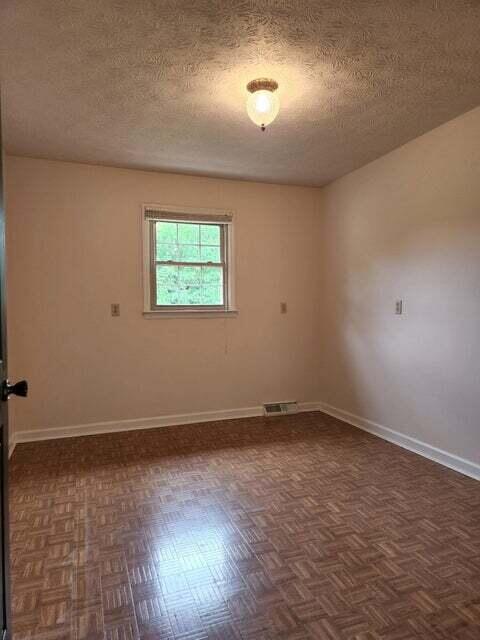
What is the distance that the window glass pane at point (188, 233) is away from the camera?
4.23 m

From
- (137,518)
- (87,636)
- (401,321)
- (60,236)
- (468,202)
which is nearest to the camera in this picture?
(87,636)

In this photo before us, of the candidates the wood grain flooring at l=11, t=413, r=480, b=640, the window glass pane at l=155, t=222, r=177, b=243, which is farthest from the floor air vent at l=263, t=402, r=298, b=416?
the window glass pane at l=155, t=222, r=177, b=243

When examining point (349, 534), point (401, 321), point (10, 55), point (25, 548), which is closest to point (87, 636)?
point (25, 548)

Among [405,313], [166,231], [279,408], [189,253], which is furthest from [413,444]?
[166,231]

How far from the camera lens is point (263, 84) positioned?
2.38 m

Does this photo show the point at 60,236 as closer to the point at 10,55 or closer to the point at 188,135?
the point at 188,135

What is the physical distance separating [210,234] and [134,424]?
2039 millimetres

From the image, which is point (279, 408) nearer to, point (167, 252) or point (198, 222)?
point (167, 252)

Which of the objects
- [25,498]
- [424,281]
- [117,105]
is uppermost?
[117,105]

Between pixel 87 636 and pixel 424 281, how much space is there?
3013 millimetres

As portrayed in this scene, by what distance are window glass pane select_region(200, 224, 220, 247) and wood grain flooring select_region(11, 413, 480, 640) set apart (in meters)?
2.07

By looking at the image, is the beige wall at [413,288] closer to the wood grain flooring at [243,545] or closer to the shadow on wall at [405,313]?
the shadow on wall at [405,313]

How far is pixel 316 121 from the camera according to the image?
2.97 metres

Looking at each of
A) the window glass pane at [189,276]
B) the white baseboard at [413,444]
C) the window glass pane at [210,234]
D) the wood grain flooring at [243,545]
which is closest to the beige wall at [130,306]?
the window glass pane at [210,234]
